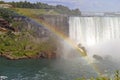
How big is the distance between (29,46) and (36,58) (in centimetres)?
320

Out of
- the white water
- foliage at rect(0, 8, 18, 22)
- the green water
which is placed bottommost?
the green water

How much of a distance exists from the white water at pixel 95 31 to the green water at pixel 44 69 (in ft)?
25.3

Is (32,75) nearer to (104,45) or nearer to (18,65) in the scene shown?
(18,65)

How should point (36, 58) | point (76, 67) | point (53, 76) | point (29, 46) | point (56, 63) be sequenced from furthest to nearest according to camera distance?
point (29, 46) < point (36, 58) < point (56, 63) < point (76, 67) < point (53, 76)

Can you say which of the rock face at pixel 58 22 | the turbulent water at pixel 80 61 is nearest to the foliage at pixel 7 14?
the rock face at pixel 58 22

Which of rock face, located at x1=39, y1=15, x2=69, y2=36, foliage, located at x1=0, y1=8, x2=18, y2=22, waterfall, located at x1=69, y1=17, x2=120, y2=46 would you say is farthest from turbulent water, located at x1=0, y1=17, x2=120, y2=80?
foliage, located at x1=0, y1=8, x2=18, y2=22

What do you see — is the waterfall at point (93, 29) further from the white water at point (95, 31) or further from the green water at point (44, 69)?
the green water at point (44, 69)

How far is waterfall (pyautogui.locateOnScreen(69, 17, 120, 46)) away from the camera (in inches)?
1700

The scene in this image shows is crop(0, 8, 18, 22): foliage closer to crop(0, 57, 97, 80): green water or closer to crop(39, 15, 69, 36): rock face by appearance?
crop(39, 15, 69, 36): rock face

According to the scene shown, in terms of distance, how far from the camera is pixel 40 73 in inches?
1155

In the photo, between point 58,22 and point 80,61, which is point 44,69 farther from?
point 58,22

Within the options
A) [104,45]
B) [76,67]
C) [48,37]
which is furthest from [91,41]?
[76,67]

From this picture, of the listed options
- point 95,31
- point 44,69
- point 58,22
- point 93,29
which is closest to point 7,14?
point 58,22

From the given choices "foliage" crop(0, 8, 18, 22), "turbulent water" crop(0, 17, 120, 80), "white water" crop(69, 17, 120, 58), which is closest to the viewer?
"turbulent water" crop(0, 17, 120, 80)
